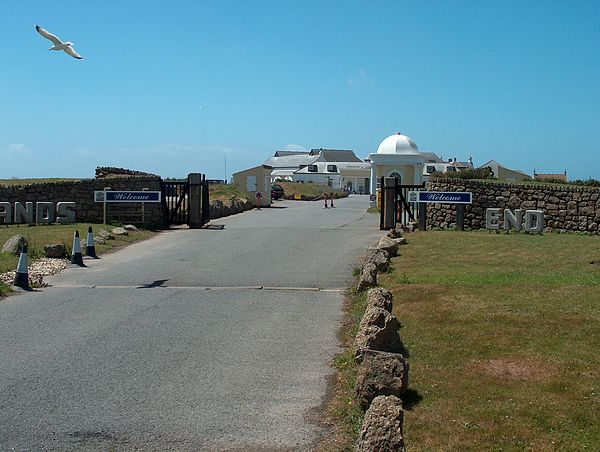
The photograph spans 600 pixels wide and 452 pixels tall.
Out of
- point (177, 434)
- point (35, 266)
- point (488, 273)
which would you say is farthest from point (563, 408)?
point (35, 266)

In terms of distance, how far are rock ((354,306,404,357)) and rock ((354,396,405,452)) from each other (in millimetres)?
2376

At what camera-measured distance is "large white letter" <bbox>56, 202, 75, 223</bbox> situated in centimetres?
2855

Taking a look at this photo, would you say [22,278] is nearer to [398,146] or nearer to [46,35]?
[46,35]

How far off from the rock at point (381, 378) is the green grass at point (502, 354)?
0.27 m

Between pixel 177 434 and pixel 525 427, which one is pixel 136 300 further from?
pixel 525 427

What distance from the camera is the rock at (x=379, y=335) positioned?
838 cm

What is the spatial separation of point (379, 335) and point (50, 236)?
1773 centimetres

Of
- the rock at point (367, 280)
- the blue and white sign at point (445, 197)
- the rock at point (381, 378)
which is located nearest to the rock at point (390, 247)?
the rock at point (367, 280)

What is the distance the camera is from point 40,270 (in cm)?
1764

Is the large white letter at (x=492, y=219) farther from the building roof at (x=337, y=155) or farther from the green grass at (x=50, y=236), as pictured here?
the building roof at (x=337, y=155)

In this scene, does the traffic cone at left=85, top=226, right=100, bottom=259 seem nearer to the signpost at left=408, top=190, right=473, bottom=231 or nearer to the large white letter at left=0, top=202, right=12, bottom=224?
the large white letter at left=0, top=202, right=12, bottom=224

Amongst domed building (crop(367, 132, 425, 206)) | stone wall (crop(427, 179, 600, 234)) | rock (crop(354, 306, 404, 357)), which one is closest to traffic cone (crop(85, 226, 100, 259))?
rock (crop(354, 306, 404, 357))

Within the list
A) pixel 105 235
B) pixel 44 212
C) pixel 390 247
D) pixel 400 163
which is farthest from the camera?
pixel 400 163

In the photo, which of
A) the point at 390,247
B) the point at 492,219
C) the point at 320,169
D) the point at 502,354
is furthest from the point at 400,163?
the point at 320,169
